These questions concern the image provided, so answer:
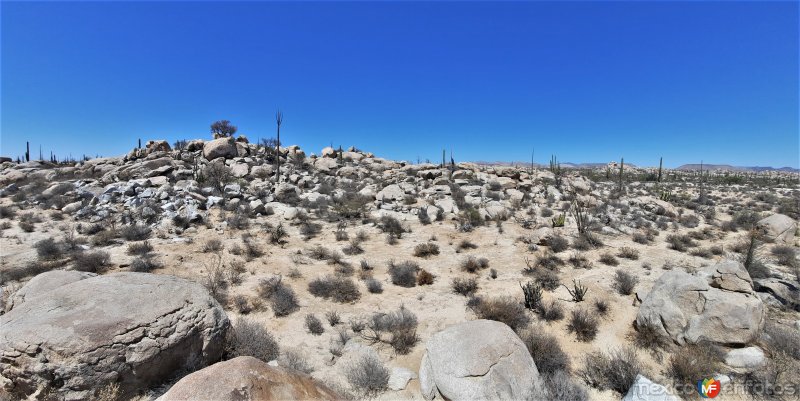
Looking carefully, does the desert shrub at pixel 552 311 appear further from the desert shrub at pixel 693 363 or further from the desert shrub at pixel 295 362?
the desert shrub at pixel 295 362

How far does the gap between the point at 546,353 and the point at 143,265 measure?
8.72m

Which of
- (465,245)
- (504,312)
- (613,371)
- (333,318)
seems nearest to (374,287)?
(333,318)

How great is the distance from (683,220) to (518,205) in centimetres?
615

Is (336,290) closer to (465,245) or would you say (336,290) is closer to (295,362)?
(295,362)

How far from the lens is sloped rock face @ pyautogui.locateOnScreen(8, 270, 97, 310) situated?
4273mm

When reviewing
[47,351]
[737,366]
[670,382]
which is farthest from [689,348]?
[47,351]

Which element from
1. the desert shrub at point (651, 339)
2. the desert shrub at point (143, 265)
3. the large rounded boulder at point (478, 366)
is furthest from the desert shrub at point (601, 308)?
the desert shrub at point (143, 265)

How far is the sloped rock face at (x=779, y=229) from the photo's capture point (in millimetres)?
9945

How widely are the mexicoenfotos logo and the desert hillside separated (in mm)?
78

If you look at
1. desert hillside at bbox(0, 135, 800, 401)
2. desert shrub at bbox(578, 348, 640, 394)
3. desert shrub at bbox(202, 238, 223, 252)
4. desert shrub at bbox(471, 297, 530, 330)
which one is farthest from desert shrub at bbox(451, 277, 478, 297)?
desert shrub at bbox(202, 238, 223, 252)

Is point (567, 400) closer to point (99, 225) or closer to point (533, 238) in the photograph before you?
point (533, 238)

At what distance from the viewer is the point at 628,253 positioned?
863cm

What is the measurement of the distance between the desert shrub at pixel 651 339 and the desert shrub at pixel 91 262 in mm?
11108

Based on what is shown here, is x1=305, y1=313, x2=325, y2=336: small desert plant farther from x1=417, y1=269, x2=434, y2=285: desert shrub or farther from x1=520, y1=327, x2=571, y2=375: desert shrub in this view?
x1=520, y1=327, x2=571, y2=375: desert shrub
